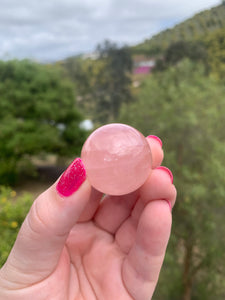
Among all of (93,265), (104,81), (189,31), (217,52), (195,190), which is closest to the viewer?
(93,265)

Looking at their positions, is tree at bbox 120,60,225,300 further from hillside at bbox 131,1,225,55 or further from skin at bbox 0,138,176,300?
skin at bbox 0,138,176,300

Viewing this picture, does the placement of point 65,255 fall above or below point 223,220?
above

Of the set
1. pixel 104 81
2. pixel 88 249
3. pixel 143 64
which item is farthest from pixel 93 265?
pixel 104 81

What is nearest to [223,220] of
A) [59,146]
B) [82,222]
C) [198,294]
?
[198,294]

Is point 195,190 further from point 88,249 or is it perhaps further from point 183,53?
point 183,53

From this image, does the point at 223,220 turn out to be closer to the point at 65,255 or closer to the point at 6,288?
the point at 65,255

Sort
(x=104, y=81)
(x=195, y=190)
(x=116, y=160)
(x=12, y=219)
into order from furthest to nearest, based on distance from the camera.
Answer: (x=104, y=81) < (x=195, y=190) < (x=12, y=219) < (x=116, y=160)
